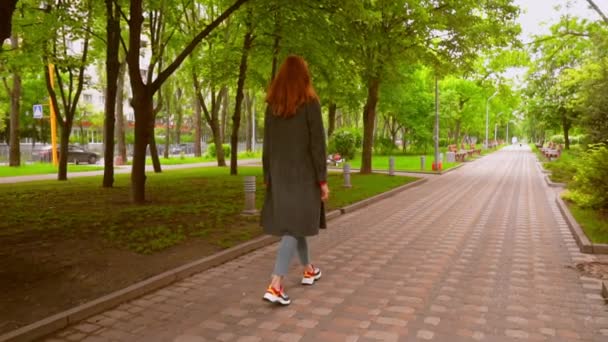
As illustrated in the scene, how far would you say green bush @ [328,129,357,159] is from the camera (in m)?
30.9

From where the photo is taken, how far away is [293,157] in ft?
14.1

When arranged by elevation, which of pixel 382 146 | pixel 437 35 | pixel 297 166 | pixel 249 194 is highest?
pixel 437 35

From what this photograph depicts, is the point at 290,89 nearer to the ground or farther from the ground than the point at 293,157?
farther from the ground

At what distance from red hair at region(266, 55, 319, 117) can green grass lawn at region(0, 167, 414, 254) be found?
293 cm

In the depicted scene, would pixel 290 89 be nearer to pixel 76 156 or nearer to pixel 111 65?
pixel 111 65

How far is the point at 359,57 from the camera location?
15.6 metres

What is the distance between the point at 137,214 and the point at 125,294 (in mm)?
4623

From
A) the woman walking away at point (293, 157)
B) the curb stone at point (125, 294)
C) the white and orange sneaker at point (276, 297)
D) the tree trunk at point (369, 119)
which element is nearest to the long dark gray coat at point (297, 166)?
the woman walking away at point (293, 157)

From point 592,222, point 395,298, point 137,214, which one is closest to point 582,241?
point 592,222

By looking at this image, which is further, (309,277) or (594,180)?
(594,180)

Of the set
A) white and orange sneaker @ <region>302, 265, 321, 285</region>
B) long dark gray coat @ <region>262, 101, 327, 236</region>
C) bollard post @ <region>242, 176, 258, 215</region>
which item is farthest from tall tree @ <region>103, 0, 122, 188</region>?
white and orange sneaker @ <region>302, 265, 321, 285</region>

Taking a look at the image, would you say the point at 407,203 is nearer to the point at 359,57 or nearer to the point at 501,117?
the point at 359,57

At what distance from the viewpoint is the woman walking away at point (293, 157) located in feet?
13.9

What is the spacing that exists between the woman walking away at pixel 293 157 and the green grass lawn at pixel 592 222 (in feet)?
15.7
